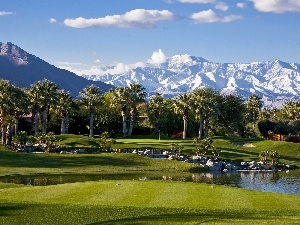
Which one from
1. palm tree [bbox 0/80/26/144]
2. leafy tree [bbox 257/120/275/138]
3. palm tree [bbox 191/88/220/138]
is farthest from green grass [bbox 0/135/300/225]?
leafy tree [bbox 257/120/275/138]

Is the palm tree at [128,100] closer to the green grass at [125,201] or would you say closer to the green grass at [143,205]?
the green grass at [125,201]

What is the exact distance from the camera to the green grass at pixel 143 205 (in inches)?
934

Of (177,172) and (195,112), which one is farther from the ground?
(195,112)

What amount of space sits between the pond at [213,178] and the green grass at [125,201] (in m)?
4.57

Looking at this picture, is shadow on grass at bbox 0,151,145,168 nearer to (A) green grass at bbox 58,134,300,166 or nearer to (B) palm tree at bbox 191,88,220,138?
(A) green grass at bbox 58,134,300,166

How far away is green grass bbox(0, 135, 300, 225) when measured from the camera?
24.0 meters

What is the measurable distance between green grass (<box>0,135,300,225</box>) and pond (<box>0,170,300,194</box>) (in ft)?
15.0

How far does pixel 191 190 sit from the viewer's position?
41.1m

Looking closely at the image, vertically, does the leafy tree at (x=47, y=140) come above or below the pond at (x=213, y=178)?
above

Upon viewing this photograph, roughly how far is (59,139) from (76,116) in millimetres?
33793

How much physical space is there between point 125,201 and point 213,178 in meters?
37.8

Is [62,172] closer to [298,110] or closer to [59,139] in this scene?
[59,139]

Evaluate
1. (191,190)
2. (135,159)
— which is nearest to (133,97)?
(135,159)

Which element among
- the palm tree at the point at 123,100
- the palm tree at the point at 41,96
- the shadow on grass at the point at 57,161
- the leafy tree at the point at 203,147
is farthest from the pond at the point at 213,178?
the palm tree at the point at 123,100
